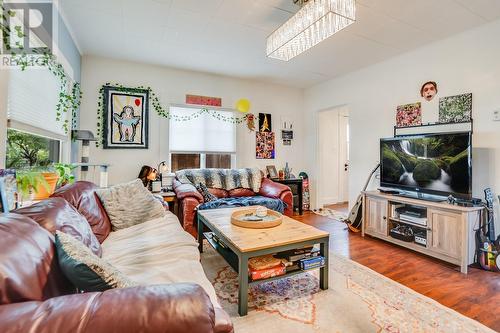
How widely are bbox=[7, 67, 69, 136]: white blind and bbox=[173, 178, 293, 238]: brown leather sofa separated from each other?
1526 mm

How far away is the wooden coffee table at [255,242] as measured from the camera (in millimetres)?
1648

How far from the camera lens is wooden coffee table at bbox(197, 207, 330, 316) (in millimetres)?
1648

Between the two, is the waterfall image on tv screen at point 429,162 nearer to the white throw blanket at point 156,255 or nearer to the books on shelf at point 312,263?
the books on shelf at point 312,263

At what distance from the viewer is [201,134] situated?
4414 millimetres

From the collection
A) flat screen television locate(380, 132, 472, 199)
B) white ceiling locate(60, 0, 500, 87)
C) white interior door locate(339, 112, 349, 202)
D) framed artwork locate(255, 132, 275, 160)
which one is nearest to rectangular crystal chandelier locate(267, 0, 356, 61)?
white ceiling locate(60, 0, 500, 87)

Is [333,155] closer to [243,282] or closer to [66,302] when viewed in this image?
[243,282]

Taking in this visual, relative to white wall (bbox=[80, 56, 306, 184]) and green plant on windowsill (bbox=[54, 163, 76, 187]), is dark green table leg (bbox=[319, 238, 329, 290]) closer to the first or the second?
green plant on windowsill (bbox=[54, 163, 76, 187])

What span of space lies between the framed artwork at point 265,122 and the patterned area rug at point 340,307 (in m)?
3.16

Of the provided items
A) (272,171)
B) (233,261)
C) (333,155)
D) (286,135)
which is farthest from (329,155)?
(233,261)

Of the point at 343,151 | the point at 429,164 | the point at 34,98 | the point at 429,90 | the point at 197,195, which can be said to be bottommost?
the point at 197,195

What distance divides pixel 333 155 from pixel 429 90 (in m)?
2.67

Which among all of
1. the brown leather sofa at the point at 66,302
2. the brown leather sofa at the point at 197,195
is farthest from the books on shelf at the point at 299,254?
the brown leather sofa at the point at 197,195

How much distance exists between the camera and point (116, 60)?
12.3 feet

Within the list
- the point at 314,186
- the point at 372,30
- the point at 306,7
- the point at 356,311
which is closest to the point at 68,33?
the point at 306,7
